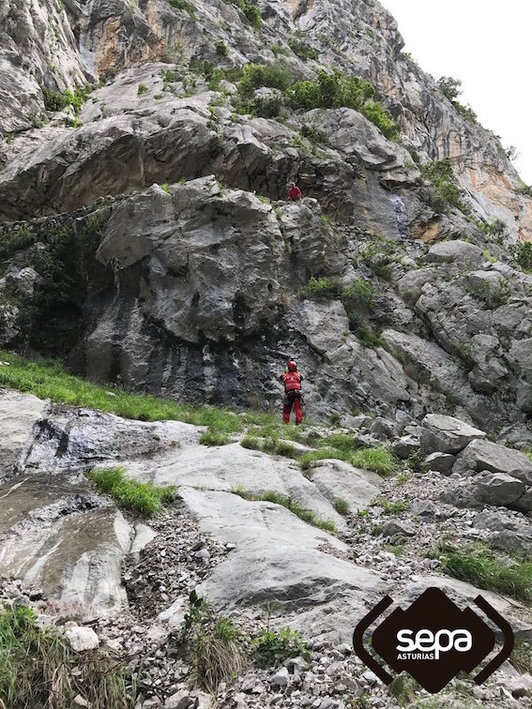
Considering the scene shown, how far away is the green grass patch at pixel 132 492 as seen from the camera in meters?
8.23

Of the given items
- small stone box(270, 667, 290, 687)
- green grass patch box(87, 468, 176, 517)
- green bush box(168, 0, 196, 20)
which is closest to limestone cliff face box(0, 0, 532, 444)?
green grass patch box(87, 468, 176, 517)

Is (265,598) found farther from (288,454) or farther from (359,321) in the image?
(359,321)

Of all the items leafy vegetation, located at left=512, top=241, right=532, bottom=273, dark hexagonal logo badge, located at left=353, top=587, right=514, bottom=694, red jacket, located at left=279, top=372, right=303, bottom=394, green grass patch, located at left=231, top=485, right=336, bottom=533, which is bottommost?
green grass patch, located at left=231, top=485, right=336, bottom=533

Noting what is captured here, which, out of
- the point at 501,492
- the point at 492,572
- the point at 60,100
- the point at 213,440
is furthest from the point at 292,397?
the point at 60,100

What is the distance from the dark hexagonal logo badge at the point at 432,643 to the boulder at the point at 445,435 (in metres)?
7.72

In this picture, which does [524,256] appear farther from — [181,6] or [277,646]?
[181,6]

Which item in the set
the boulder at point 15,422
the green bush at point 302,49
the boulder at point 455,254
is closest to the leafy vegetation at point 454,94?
the green bush at point 302,49

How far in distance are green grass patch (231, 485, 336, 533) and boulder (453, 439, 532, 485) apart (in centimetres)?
365

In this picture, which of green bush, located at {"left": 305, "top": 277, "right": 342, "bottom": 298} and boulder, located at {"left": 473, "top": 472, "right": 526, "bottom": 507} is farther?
green bush, located at {"left": 305, "top": 277, "right": 342, "bottom": 298}

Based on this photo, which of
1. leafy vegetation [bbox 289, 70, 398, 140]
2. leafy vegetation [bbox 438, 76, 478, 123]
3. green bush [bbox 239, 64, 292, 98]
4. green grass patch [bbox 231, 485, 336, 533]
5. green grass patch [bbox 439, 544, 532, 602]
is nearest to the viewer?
green grass patch [bbox 439, 544, 532, 602]

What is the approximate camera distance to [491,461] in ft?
33.9

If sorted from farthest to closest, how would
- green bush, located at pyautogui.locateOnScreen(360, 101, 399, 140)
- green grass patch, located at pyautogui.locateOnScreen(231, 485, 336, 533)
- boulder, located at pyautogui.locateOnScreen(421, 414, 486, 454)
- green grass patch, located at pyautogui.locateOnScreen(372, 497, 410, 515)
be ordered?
green bush, located at pyautogui.locateOnScreen(360, 101, 399, 140)
boulder, located at pyautogui.locateOnScreen(421, 414, 486, 454)
green grass patch, located at pyautogui.locateOnScreen(372, 497, 410, 515)
green grass patch, located at pyautogui.locateOnScreen(231, 485, 336, 533)

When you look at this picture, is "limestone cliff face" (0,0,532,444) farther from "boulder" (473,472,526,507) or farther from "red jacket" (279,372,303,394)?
"boulder" (473,472,526,507)

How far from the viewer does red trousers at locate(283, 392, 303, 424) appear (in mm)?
15922
